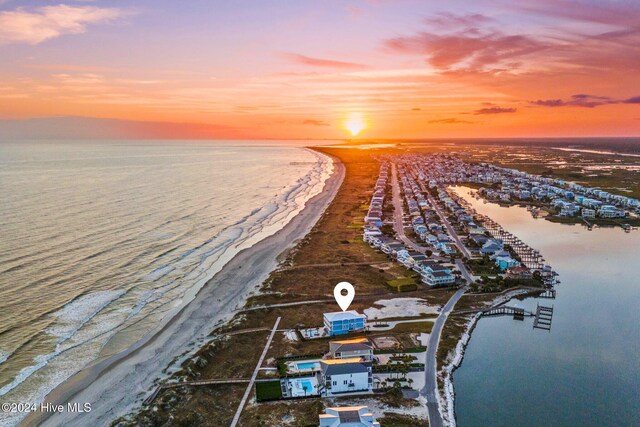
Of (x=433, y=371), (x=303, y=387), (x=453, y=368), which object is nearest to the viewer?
(x=303, y=387)

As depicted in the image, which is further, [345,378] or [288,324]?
[288,324]

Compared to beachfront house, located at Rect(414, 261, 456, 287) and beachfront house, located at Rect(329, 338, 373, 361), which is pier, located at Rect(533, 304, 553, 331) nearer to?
beachfront house, located at Rect(414, 261, 456, 287)

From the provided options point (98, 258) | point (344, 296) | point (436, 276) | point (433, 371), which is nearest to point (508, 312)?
point (436, 276)

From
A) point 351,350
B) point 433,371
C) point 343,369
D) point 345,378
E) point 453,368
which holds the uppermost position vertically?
point 343,369

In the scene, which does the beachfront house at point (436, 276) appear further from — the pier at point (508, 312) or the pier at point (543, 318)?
the pier at point (543, 318)

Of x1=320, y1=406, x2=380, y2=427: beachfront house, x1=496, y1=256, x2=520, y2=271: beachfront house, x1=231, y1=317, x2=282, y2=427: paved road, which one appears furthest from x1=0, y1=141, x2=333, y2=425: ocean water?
x1=496, y1=256, x2=520, y2=271: beachfront house

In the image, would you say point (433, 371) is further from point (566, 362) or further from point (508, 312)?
point (508, 312)
